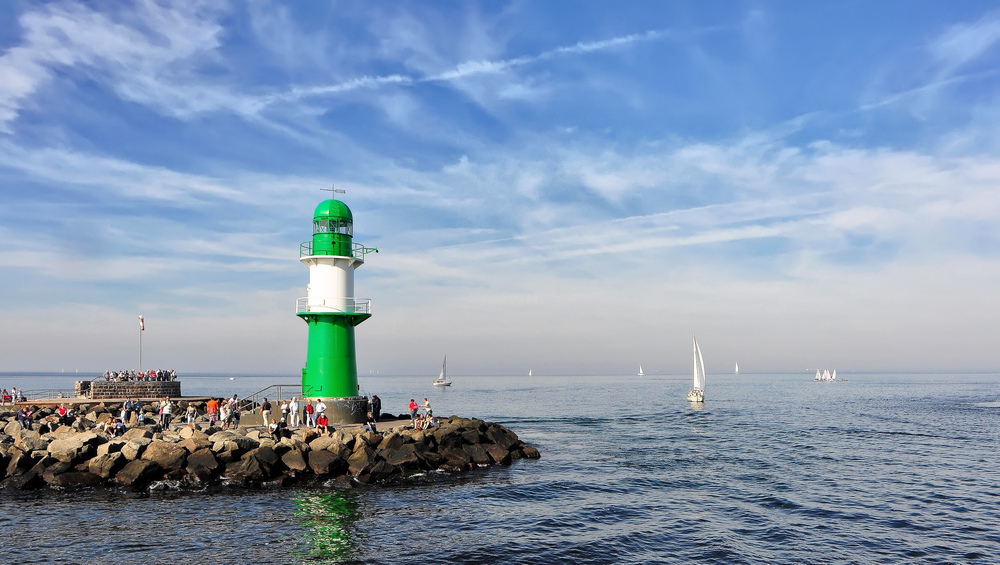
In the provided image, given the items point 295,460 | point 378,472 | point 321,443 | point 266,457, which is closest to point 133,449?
point 266,457

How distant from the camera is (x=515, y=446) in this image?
31578 millimetres

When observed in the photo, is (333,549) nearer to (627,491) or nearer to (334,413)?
(627,491)

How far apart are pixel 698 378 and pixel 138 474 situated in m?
67.6

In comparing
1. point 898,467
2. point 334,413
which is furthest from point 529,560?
point 898,467

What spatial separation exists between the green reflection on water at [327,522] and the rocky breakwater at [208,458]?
201 cm

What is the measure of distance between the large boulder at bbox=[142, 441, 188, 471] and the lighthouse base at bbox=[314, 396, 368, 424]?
7.08m

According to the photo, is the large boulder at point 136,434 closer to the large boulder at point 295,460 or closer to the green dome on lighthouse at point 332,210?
the large boulder at point 295,460

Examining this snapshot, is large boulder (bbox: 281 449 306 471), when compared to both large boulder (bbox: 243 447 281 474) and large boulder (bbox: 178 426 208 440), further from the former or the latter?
large boulder (bbox: 178 426 208 440)

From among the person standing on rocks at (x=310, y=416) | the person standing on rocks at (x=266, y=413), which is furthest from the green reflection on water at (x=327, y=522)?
the person standing on rocks at (x=266, y=413)

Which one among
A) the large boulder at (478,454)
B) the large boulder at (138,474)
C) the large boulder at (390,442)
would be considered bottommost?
the large boulder at (478,454)

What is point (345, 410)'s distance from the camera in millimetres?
30828

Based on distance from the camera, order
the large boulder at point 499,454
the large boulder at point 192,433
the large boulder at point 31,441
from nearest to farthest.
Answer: the large boulder at point 31,441 < the large boulder at point 192,433 < the large boulder at point 499,454

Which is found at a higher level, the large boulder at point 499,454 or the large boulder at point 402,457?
the large boulder at point 402,457

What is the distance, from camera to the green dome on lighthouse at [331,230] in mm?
31062
